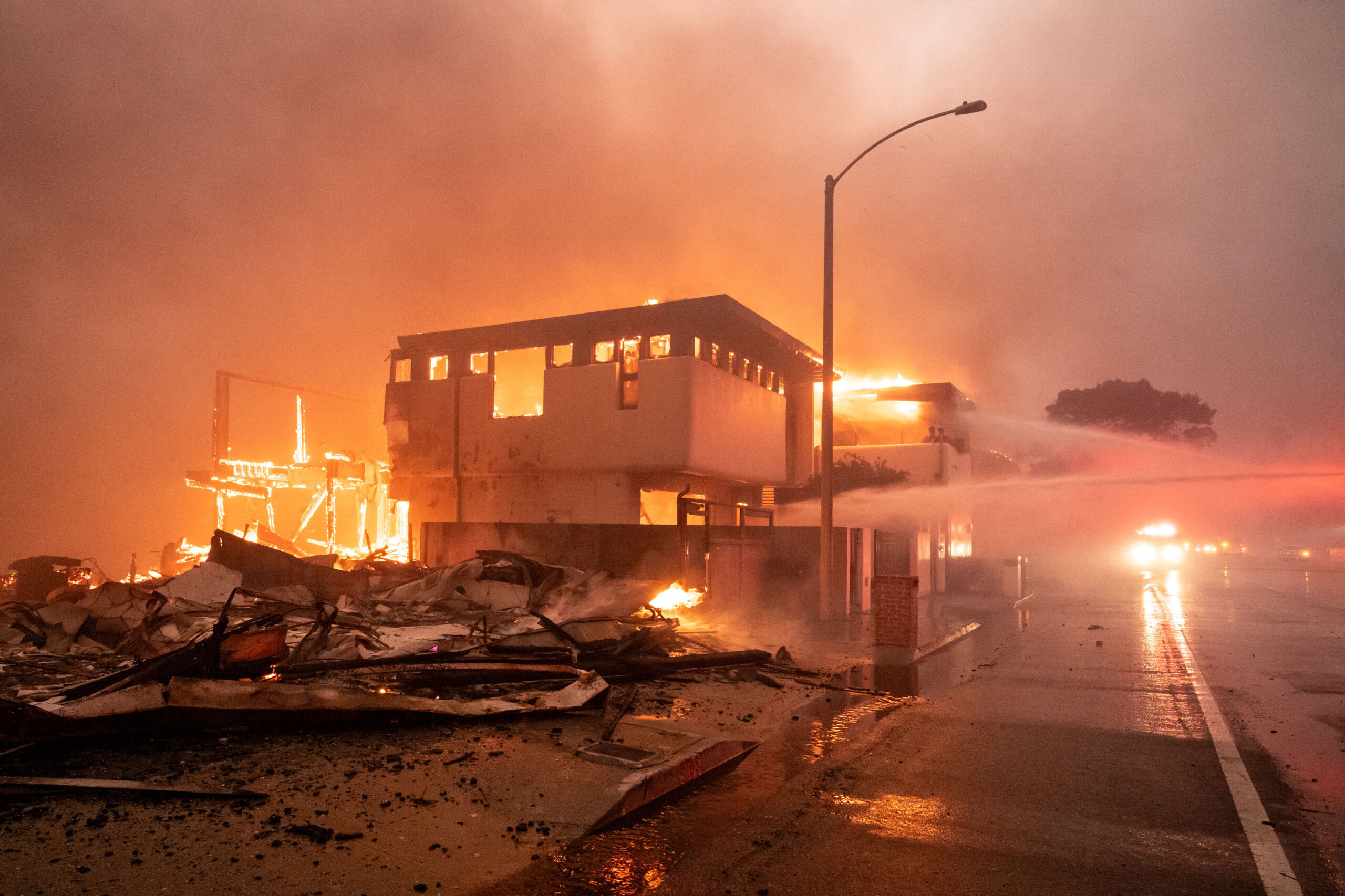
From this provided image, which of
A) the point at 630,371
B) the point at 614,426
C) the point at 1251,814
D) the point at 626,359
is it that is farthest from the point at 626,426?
the point at 1251,814

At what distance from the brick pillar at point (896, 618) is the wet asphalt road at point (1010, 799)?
0.82m

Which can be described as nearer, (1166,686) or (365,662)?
(365,662)

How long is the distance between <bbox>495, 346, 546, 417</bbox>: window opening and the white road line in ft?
75.6

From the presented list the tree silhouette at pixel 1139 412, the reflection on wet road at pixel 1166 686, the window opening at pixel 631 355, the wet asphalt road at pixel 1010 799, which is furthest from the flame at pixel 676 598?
the tree silhouette at pixel 1139 412

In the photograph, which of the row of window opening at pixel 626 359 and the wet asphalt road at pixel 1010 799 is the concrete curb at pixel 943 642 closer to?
the wet asphalt road at pixel 1010 799

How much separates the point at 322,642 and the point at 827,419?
377 inches

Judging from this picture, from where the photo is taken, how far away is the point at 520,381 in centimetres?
3058

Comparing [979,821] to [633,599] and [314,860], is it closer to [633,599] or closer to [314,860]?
[314,860]

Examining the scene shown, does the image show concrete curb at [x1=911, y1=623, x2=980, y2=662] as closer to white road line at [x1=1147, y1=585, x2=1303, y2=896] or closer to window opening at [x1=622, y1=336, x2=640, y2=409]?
white road line at [x1=1147, y1=585, x2=1303, y2=896]

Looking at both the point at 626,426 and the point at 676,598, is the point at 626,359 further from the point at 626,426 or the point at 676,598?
the point at 676,598

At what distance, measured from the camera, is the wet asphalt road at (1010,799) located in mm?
A: 4184

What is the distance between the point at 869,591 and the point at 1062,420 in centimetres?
6107

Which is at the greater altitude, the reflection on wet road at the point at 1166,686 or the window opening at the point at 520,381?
the window opening at the point at 520,381

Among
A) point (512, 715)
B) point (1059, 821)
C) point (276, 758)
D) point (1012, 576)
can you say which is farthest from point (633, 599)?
point (1012, 576)
